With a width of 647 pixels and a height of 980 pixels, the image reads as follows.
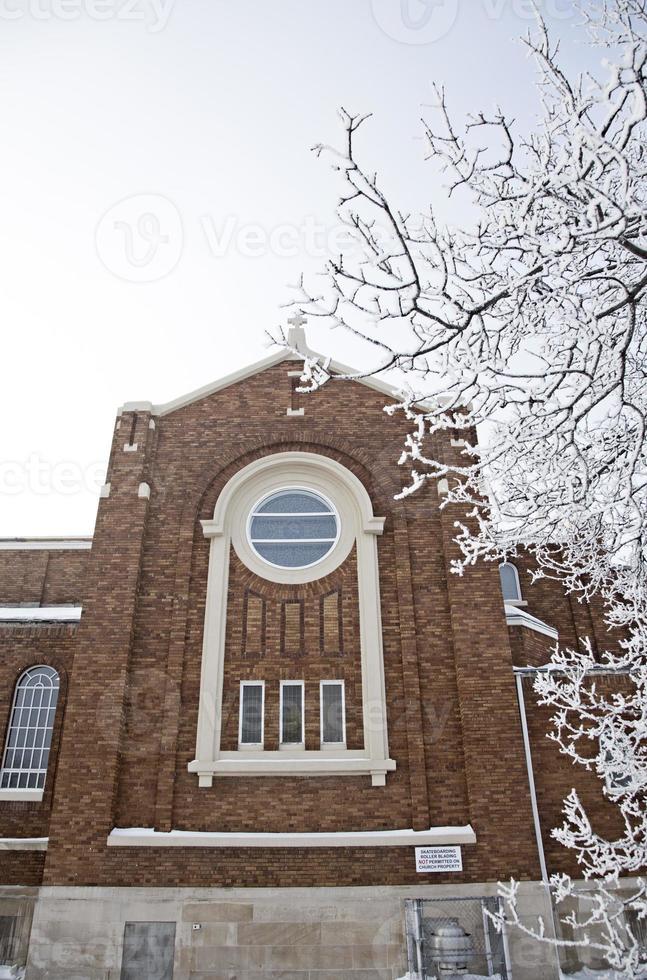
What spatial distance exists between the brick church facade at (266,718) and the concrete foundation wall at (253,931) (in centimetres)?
3

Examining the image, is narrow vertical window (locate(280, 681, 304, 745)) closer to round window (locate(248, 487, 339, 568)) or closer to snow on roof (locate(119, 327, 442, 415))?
round window (locate(248, 487, 339, 568))

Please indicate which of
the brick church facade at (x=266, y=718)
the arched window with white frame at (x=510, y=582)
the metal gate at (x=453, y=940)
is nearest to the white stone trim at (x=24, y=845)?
the brick church facade at (x=266, y=718)

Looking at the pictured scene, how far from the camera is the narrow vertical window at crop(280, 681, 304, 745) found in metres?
13.3

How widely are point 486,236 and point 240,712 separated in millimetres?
10307

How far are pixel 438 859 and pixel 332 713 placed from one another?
9.87 ft

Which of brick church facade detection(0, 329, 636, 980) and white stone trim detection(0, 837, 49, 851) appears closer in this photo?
brick church facade detection(0, 329, 636, 980)

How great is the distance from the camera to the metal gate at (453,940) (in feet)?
36.8

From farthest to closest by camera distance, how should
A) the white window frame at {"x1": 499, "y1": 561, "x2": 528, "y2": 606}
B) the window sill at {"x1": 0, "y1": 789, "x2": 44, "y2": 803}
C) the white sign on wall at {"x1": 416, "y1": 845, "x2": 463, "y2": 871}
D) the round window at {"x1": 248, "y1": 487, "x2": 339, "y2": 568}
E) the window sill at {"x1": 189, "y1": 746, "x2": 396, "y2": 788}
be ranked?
the white window frame at {"x1": 499, "y1": 561, "x2": 528, "y2": 606}
the round window at {"x1": 248, "y1": 487, "x2": 339, "y2": 568}
the window sill at {"x1": 0, "y1": 789, "x2": 44, "y2": 803}
the window sill at {"x1": 189, "y1": 746, "x2": 396, "y2": 788}
the white sign on wall at {"x1": 416, "y1": 845, "x2": 463, "y2": 871}

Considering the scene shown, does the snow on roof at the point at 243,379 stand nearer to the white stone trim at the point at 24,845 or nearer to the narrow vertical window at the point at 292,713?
the narrow vertical window at the point at 292,713

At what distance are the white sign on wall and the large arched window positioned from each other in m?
7.58

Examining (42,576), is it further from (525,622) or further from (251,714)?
(525,622)

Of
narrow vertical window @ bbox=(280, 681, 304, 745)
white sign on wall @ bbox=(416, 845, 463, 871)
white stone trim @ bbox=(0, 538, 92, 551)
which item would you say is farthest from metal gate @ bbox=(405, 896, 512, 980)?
white stone trim @ bbox=(0, 538, 92, 551)

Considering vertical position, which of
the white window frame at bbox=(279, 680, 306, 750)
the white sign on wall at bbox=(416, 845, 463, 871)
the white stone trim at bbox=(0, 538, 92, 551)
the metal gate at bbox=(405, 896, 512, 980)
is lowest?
the metal gate at bbox=(405, 896, 512, 980)

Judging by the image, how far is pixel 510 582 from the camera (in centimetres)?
1948
